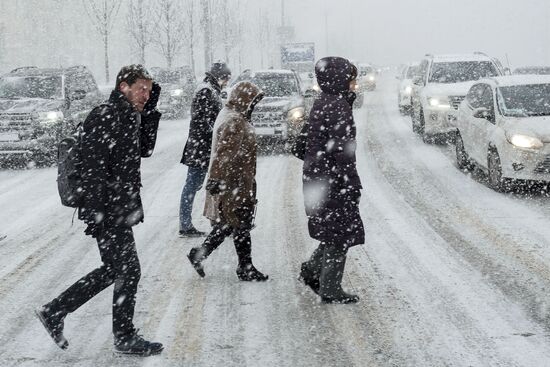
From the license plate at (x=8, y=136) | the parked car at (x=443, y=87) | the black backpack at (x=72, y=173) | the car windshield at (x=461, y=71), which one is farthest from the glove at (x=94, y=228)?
the car windshield at (x=461, y=71)

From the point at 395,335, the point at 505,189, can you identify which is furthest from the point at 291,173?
the point at 395,335

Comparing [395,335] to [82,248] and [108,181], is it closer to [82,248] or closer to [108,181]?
[108,181]

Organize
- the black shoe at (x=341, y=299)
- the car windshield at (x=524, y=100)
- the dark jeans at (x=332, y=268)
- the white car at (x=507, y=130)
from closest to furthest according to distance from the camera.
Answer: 1. the dark jeans at (x=332, y=268)
2. the black shoe at (x=341, y=299)
3. the white car at (x=507, y=130)
4. the car windshield at (x=524, y=100)

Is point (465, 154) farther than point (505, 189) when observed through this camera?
Yes

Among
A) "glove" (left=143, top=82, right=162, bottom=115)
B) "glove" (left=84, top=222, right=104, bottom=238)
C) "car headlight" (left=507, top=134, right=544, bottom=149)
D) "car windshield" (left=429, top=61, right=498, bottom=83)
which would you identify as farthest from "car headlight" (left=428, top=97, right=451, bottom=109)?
"glove" (left=84, top=222, right=104, bottom=238)

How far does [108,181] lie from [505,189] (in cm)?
745

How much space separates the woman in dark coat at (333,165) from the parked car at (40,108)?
9299mm

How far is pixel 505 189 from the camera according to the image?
35.2 ft

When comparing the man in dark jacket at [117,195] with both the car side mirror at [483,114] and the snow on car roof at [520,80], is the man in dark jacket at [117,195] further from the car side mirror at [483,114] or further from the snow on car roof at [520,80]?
the snow on car roof at [520,80]

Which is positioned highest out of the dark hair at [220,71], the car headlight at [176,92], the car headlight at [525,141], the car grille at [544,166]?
the dark hair at [220,71]

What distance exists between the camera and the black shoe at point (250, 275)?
6.55 m

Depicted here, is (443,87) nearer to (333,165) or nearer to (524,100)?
(524,100)

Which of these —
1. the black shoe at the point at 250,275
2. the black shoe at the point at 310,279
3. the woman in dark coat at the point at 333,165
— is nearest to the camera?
the woman in dark coat at the point at 333,165

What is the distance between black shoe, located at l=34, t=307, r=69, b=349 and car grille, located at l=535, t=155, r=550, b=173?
287 inches
